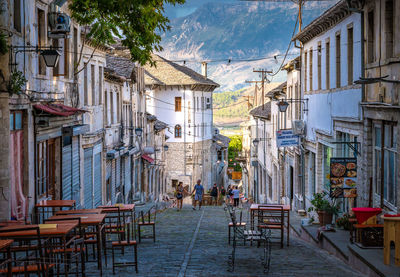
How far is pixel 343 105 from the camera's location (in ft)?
62.1

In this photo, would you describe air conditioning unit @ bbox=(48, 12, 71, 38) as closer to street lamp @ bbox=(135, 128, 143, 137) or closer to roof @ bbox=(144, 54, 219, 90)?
street lamp @ bbox=(135, 128, 143, 137)

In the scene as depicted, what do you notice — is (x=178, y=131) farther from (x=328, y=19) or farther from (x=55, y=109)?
(x=55, y=109)

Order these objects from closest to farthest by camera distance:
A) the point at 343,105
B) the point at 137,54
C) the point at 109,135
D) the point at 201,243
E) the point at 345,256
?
the point at 345,256
the point at 137,54
the point at 201,243
the point at 343,105
the point at 109,135

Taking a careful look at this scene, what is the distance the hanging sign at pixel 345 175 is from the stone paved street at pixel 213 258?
188 cm

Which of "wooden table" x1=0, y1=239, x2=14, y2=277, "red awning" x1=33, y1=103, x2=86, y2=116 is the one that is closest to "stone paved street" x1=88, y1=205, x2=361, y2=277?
"wooden table" x1=0, y1=239, x2=14, y2=277

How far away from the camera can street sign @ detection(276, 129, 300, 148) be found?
85.7 feet

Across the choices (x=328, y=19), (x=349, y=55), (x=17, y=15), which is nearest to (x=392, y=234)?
(x=349, y=55)

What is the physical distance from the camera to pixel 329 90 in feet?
69.9

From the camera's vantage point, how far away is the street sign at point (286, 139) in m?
26.1

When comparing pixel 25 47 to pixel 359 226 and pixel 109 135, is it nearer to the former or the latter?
pixel 359 226

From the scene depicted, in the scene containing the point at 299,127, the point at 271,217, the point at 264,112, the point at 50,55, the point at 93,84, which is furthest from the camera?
the point at 264,112

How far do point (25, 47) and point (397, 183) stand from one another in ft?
29.2

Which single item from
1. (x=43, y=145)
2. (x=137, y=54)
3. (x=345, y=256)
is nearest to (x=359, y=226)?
(x=345, y=256)

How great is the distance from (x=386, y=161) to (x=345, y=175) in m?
2.13
